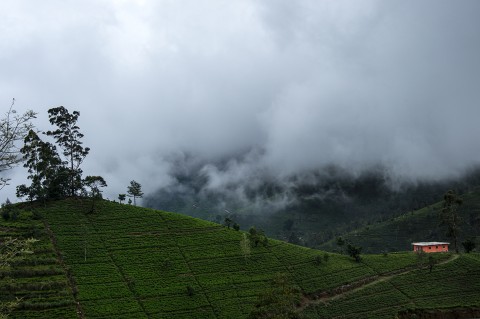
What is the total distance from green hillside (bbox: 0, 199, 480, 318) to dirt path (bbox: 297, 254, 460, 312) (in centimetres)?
18

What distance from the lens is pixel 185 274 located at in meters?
85.4

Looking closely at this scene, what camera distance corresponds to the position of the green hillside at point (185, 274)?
74.8m

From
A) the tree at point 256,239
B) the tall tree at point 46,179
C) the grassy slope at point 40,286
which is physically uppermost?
the tall tree at point 46,179

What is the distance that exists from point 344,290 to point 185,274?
28129 mm

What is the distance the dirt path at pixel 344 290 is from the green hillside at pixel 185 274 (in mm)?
175

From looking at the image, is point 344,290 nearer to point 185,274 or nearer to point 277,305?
point 185,274

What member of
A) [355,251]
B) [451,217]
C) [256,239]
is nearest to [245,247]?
[256,239]

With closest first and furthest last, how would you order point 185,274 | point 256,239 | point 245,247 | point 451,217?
1. point 185,274
2. point 245,247
3. point 256,239
4. point 451,217

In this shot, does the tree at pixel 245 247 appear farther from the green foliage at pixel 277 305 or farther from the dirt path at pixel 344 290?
the green foliage at pixel 277 305

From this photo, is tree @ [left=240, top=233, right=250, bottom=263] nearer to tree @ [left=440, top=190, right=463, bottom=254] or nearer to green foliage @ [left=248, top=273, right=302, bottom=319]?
green foliage @ [left=248, top=273, right=302, bottom=319]

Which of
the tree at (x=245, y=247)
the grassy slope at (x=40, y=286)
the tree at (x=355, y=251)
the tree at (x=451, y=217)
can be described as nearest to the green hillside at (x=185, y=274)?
the grassy slope at (x=40, y=286)

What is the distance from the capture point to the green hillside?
74.8 metres

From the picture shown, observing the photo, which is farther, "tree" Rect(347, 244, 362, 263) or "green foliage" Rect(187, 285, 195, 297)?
"tree" Rect(347, 244, 362, 263)

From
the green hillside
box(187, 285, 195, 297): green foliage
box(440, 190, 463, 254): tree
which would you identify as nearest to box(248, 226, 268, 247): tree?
the green hillside
